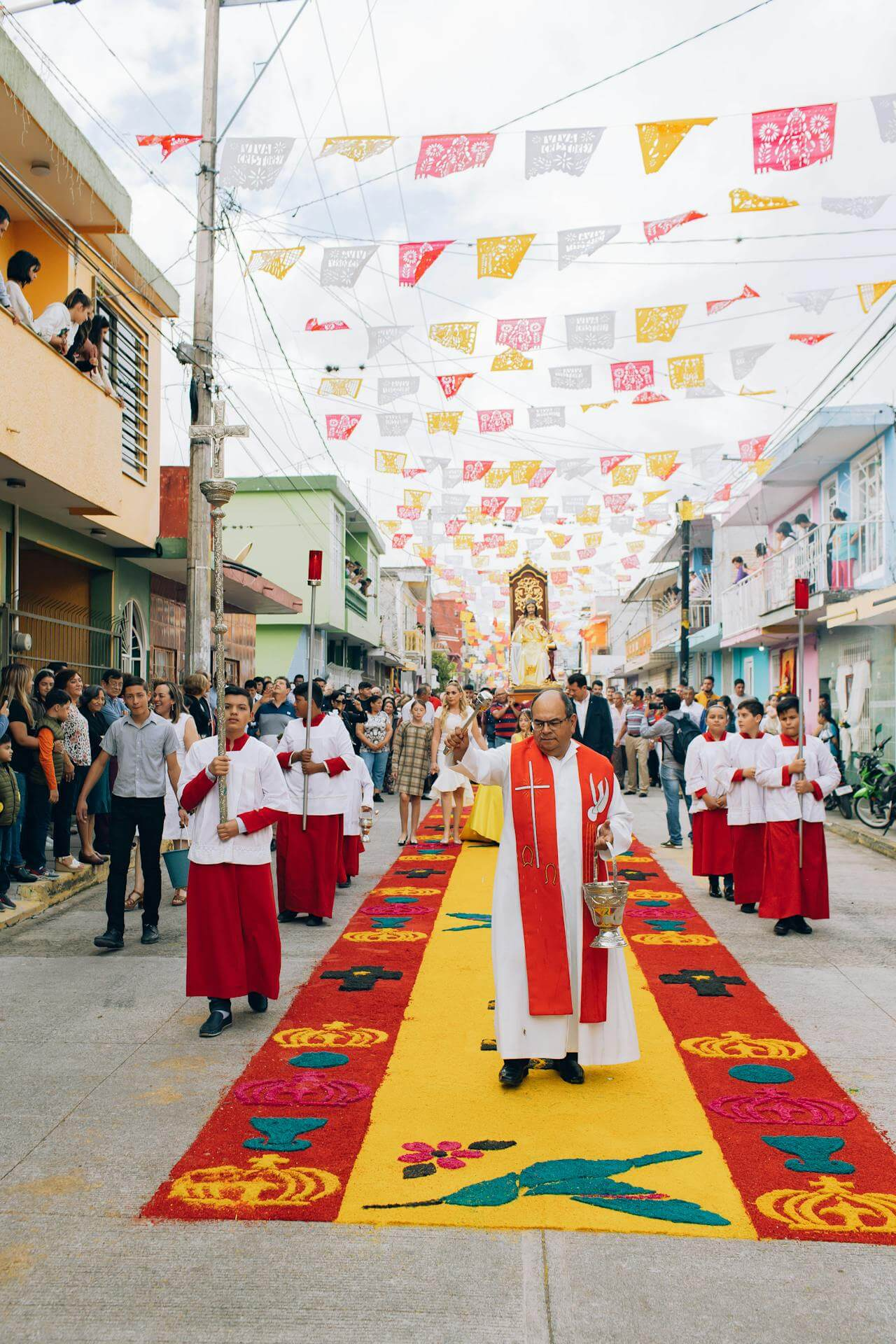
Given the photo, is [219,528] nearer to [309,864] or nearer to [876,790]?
[309,864]

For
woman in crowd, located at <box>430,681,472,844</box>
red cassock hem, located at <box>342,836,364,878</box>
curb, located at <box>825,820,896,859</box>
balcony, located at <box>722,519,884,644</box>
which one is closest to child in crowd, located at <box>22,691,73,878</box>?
red cassock hem, located at <box>342,836,364,878</box>

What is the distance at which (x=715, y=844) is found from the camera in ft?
32.6

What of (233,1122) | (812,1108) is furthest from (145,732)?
(812,1108)

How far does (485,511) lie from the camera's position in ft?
83.0

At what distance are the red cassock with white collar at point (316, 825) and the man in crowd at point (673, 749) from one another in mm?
5121

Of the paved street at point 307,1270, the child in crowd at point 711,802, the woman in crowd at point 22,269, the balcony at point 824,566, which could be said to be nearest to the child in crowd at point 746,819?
the child in crowd at point 711,802

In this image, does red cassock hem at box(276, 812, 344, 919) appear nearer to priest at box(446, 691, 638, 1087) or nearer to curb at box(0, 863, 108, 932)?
curb at box(0, 863, 108, 932)

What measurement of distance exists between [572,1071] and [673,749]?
8175mm

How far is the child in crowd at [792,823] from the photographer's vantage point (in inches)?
323

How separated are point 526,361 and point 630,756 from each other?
28.9 ft

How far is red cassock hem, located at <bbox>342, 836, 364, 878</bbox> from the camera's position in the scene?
33.2ft

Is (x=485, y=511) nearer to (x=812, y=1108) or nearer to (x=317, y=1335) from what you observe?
(x=812, y=1108)

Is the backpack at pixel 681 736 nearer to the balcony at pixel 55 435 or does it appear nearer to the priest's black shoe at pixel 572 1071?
the balcony at pixel 55 435

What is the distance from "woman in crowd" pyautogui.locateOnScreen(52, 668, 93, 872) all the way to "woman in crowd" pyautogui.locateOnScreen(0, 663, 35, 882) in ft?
1.81
